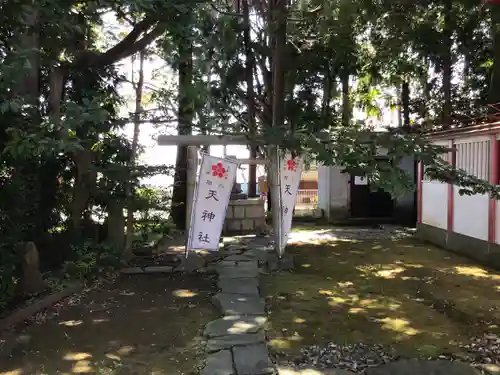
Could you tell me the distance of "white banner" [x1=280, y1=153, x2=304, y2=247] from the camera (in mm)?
8367

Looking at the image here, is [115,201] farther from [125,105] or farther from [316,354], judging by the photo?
[316,354]

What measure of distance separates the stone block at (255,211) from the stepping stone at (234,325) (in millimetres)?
7376

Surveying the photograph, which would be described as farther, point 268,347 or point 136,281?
point 136,281

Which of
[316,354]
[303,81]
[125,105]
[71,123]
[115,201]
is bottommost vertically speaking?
[316,354]

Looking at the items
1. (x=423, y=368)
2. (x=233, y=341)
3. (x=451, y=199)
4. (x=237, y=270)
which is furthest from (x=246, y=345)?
(x=451, y=199)

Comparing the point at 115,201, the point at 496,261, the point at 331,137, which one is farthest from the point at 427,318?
the point at 115,201

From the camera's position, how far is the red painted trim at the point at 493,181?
29.6ft

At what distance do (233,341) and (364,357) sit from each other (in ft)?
4.26

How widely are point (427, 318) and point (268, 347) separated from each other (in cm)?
222

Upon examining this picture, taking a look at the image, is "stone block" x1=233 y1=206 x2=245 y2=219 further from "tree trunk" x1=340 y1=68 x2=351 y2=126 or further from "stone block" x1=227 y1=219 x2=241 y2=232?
"tree trunk" x1=340 y1=68 x2=351 y2=126

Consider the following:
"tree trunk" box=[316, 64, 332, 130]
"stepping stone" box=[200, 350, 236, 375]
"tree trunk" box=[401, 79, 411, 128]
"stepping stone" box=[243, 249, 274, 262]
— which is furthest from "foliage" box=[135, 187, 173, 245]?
"tree trunk" box=[401, 79, 411, 128]

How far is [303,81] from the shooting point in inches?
468

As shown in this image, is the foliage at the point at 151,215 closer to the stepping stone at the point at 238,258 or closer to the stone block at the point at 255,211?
the stepping stone at the point at 238,258

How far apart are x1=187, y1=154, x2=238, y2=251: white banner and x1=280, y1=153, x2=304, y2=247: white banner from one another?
99cm
